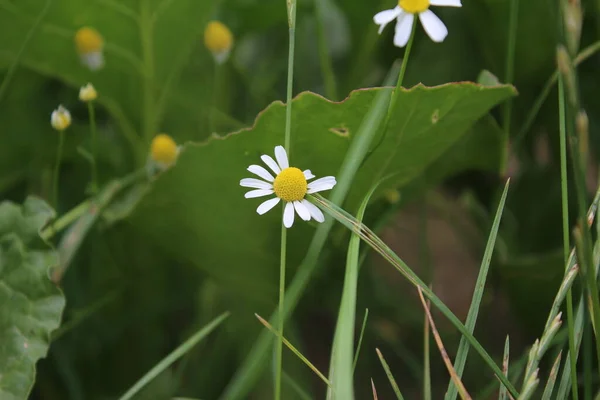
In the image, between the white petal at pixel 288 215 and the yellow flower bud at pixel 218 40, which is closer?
the white petal at pixel 288 215

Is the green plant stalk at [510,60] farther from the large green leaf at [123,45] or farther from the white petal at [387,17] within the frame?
the large green leaf at [123,45]

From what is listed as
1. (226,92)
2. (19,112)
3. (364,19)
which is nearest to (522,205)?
(364,19)

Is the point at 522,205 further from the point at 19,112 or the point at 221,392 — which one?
the point at 19,112

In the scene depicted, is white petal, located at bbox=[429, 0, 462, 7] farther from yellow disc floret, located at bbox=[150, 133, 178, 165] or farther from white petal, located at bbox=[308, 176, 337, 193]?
yellow disc floret, located at bbox=[150, 133, 178, 165]

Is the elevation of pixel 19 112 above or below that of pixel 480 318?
above

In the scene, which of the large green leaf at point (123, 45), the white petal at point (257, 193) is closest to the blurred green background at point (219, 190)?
the large green leaf at point (123, 45)

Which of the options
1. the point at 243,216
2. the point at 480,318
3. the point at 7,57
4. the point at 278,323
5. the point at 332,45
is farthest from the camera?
the point at 332,45
